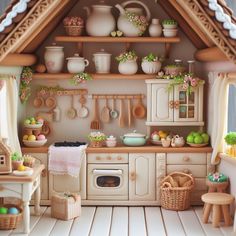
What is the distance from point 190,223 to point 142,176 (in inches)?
38.3

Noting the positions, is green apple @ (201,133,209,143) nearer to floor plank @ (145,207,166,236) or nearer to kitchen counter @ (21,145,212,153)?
kitchen counter @ (21,145,212,153)

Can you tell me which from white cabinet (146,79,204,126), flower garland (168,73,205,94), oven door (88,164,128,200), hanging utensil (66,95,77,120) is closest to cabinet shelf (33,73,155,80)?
white cabinet (146,79,204,126)

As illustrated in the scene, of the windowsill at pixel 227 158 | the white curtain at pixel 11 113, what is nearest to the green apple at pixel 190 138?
the windowsill at pixel 227 158

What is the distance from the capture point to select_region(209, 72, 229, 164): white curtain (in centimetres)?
626

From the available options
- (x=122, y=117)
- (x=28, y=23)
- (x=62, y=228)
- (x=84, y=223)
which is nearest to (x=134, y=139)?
(x=122, y=117)

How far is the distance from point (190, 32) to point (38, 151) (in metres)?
2.22

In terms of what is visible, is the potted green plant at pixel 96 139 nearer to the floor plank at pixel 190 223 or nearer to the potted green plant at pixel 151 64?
the potted green plant at pixel 151 64

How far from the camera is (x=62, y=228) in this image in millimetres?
5676

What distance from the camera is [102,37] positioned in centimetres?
662

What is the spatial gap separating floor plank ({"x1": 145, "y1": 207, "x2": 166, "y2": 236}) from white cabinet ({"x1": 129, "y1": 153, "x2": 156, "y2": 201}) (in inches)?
7.6

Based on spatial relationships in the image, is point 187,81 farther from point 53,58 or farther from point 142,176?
point 53,58

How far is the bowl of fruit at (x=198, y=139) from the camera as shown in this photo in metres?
6.62

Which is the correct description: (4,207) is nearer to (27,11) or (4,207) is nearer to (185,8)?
(27,11)

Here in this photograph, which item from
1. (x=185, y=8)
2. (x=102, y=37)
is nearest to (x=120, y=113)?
(x=102, y=37)
